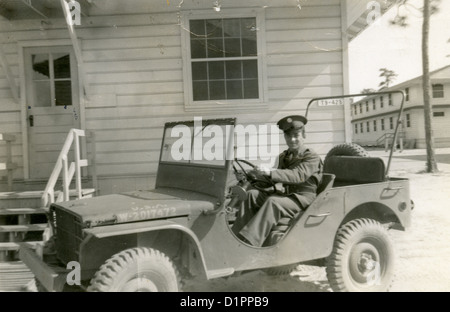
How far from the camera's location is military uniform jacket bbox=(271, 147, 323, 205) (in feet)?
10.8

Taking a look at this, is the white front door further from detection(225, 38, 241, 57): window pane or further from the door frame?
detection(225, 38, 241, 57): window pane

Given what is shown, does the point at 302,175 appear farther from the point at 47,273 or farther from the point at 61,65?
the point at 61,65

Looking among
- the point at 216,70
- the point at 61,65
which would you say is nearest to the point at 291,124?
the point at 216,70

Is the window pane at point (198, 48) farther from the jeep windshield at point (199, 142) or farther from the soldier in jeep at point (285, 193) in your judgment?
the soldier in jeep at point (285, 193)

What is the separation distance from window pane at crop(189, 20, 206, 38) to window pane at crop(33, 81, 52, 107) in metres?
2.70

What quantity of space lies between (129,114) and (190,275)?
4198 millimetres

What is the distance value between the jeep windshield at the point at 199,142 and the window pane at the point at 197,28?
3.46 meters

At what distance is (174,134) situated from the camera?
11.4ft

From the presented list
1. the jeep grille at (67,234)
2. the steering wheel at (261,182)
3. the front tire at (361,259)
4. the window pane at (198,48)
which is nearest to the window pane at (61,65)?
the window pane at (198,48)

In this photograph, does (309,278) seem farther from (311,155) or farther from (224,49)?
(224,49)

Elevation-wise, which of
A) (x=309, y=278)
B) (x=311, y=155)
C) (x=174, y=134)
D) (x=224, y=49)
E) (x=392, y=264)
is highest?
(x=224, y=49)

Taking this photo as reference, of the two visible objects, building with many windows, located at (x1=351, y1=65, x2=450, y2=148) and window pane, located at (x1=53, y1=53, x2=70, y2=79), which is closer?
window pane, located at (x1=53, y1=53, x2=70, y2=79)

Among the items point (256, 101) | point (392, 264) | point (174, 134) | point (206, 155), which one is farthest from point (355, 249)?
point (256, 101)

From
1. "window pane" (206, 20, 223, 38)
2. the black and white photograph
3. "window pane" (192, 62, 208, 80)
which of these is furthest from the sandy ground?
"window pane" (206, 20, 223, 38)
